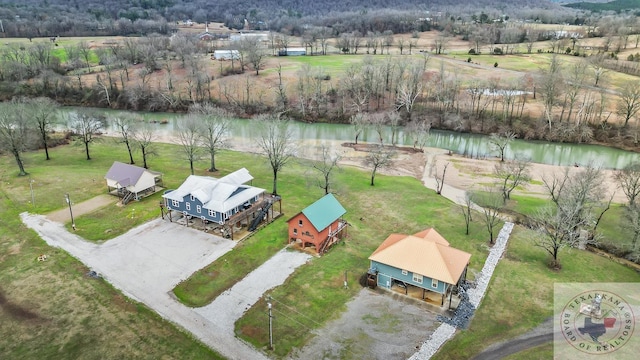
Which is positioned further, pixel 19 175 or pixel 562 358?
pixel 19 175

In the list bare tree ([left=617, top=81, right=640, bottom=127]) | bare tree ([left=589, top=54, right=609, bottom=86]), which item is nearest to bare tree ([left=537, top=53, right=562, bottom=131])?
bare tree ([left=617, top=81, right=640, bottom=127])

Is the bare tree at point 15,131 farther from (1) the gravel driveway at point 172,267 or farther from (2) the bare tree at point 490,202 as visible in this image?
(2) the bare tree at point 490,202

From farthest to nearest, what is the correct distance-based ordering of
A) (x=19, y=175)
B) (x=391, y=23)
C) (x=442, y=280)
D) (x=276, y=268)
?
1. (x=391, y=23)
2. (x=19, y=175)
3. (x=276, y=268)
4. (x=442, y=280)

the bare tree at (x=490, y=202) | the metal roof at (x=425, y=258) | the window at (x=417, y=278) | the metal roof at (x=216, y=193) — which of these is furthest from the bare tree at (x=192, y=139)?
the bare tree at (x=490, y=202)

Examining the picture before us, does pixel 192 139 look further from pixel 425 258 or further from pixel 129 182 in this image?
pixel 425 258

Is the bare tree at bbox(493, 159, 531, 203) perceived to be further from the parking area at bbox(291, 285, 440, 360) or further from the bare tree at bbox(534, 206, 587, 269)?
the parking area at bbox(291, 285, 440, 360)

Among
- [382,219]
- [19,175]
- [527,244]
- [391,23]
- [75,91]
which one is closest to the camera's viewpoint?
[527,244]

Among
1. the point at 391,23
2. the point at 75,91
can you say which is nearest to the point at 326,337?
the point at 75,91

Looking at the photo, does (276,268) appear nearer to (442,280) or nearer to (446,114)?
(442,280)
